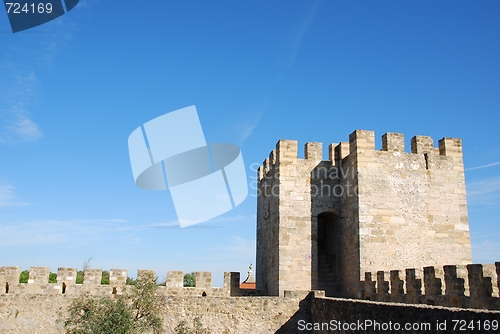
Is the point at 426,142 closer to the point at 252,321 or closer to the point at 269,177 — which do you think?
the point at 269,177

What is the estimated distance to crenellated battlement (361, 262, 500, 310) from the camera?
26.2 ft

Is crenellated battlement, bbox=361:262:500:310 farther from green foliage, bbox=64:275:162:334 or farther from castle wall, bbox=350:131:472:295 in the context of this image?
green foliage, bbox=64:275:162:334

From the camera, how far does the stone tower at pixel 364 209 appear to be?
12.2m

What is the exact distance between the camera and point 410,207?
41.1 ft

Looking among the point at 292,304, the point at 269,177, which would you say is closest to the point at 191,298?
the point at 292,304

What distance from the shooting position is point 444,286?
9.11m

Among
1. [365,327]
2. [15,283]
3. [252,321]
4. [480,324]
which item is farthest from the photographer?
[15,283]

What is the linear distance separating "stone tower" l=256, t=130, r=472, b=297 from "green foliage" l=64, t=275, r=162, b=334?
3490 mm

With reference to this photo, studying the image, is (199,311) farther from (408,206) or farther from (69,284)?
(408,206)

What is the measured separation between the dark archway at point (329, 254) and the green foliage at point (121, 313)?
477 centimetres

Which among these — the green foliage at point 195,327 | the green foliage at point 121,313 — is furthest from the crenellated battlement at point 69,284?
the green foliage at point 195,327

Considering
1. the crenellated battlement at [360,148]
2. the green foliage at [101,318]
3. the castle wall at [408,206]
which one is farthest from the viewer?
the crenellated battlement at [360,148]

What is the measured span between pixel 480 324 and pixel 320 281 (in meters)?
7.96

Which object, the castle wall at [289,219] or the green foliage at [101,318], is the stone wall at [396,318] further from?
the green foliage at [101,318]
